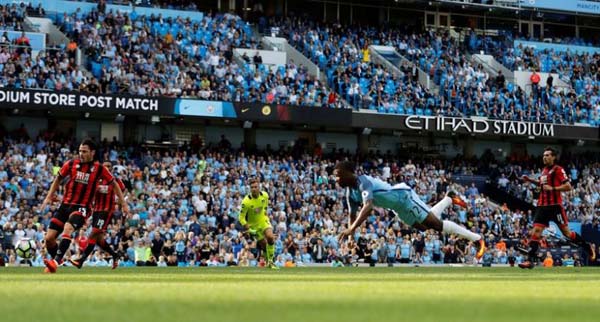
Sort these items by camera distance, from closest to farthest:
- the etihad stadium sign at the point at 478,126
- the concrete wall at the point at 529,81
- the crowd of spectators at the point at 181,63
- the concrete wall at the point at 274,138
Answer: the crowd of spectators at the point at 181,63
the etihad stadium sign at the point at 478,126
the concrete wall at the point at 274,138
the concrete wall at the point at 529,81

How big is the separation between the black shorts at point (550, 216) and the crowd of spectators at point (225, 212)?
585 inches

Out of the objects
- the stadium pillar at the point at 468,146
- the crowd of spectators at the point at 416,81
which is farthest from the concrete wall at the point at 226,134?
the stadium pillar at the point at 468,146

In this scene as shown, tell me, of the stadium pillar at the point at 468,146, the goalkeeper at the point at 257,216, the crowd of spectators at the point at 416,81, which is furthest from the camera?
the stadium pillar at the point at 468,146

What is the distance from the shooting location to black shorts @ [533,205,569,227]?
25219mm

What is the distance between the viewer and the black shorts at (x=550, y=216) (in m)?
25.2

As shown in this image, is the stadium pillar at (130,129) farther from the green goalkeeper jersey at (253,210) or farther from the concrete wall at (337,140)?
the green goalkeeper jersey at (253,210)

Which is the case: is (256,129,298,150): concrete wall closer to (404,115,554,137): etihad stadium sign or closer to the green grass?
(404,115,554,137): etihad stadium sign

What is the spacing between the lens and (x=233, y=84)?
5216 centimetres

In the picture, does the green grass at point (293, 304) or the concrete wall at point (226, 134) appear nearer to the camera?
the green grass at point (293, 304)

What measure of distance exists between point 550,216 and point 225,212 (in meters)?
20.3

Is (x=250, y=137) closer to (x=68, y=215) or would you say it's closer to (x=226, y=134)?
(x=226, y=134)

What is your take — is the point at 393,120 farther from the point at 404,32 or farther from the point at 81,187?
the point at 81,187

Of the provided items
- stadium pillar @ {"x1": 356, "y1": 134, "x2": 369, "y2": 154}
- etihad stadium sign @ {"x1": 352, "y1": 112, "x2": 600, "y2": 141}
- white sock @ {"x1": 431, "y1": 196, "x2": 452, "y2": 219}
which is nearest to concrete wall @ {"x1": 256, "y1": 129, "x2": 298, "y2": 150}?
stadium pillar @ {"x1": 356, "y1": 134, "x2": 369, "y2": 154}

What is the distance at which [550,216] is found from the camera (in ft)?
83.4
